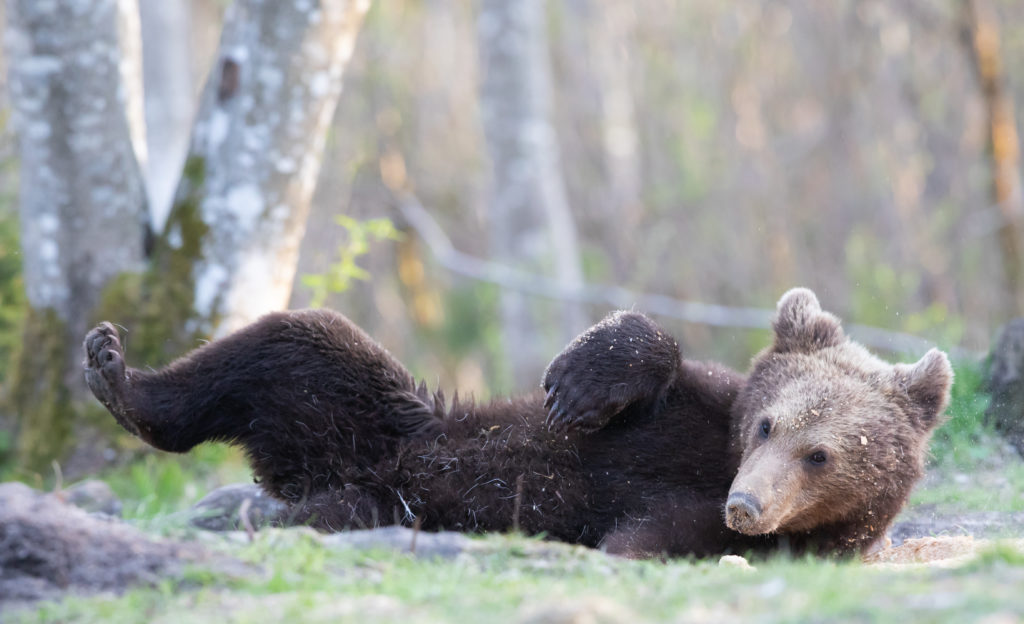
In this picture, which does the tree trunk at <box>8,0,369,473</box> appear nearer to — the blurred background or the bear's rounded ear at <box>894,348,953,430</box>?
the blurred background

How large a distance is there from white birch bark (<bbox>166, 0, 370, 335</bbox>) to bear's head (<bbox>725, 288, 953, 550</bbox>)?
3437 millimetres

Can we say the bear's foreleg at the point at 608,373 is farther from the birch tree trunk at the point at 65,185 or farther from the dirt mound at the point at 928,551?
the birch tree trunk at the point at 65,185

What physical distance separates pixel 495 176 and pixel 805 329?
318 inches

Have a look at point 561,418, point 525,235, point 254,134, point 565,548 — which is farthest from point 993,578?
point 525,235

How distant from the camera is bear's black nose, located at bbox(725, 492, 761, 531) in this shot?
3982 millimetres

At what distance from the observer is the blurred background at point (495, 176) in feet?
21.8

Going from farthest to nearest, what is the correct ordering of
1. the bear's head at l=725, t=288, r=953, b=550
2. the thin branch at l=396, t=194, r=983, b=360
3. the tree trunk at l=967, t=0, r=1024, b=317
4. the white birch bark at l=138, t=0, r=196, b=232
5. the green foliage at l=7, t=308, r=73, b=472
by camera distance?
the white birch bark at l=138, t=0, r=196, b=232, the tree trunk at l=967, t=0, r=1024, b=317, the thin branch at l=396, t=194, r=983, b=360, the green foliage at l=7, t=308, r=73, b=472, the bear's head at l=725, t=288, r=953, b=550

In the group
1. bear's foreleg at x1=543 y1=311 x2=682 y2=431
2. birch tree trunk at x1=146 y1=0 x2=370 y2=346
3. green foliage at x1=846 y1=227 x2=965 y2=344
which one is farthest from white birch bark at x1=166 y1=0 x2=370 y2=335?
green foliage at x1=846 y1=227 x2=965 y2=344

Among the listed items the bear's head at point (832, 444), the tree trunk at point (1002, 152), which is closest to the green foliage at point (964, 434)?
the bear's head at point (832, 444)

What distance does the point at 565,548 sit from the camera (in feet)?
11.4

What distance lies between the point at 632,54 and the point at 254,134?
51.1ft

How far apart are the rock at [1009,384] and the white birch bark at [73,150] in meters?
5.60

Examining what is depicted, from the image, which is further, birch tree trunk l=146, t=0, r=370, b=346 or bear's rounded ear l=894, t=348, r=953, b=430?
birch tree trunk l=146, t=0, r=370, b=346

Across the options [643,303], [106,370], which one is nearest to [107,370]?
[106,370]
